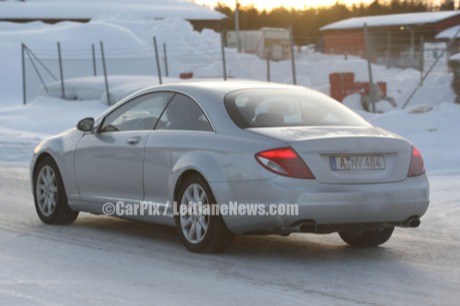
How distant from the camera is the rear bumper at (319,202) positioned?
852 cm

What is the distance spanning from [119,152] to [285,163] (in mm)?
2055

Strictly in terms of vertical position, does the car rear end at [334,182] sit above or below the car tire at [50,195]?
above

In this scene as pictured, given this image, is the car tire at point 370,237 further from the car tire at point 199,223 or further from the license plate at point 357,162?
the car tire at point 199,223

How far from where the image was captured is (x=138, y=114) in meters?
10.3

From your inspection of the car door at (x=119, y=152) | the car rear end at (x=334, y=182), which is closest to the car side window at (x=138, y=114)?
the car door at (x=119, y=152)

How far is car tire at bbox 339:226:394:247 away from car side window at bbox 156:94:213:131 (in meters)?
1.50

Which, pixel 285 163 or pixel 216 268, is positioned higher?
pixel 285 163

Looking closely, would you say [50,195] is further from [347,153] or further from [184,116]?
[347,153]

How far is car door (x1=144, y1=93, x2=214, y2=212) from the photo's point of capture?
938 centimetres

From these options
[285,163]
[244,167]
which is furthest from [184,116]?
[285,163]

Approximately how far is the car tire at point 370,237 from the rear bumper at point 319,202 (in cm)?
80

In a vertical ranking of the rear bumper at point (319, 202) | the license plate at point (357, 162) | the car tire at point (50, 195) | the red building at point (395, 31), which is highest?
the license plate at point (357, 162)

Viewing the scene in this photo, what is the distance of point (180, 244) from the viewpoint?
9.70 m

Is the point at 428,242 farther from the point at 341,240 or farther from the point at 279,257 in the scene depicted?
the point at 279,257
